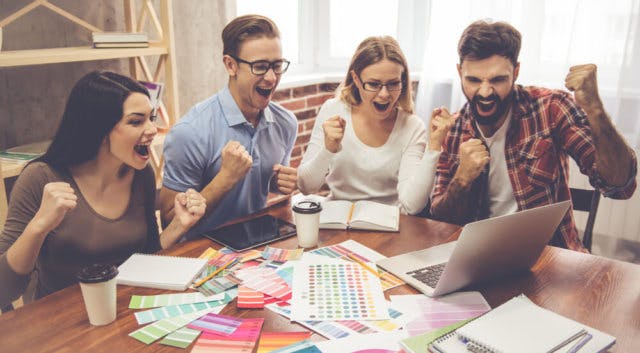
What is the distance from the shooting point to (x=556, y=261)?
1287mm

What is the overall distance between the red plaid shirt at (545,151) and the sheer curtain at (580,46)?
3.16 feet

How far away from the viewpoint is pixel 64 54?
6.28ft

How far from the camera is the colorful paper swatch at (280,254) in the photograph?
1.30 meters

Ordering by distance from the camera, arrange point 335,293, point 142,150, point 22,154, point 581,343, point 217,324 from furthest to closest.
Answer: point 22,154 → point 142,150 → point 335,293 → point 217,324 → point 581,343

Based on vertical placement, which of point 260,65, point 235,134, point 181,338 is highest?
point 260,65

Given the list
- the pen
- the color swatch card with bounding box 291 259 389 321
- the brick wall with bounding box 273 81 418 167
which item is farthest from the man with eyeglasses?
the brick wall with bounding box 273 81 418 167

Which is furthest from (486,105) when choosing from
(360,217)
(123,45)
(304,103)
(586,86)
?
(304,103)

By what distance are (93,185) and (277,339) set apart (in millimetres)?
791

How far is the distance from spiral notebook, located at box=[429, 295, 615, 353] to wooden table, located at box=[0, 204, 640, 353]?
0.07 meters

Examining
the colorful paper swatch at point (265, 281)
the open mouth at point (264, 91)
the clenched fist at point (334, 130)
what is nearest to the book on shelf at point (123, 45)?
the open mouth at point (264, 91)

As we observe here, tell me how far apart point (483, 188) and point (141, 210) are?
1146mm

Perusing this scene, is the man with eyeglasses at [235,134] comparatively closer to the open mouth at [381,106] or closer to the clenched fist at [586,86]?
the open mouth at [381,106]

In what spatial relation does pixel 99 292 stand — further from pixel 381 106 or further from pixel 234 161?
pixel 381 106

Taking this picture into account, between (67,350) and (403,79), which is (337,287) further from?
(403,79)
